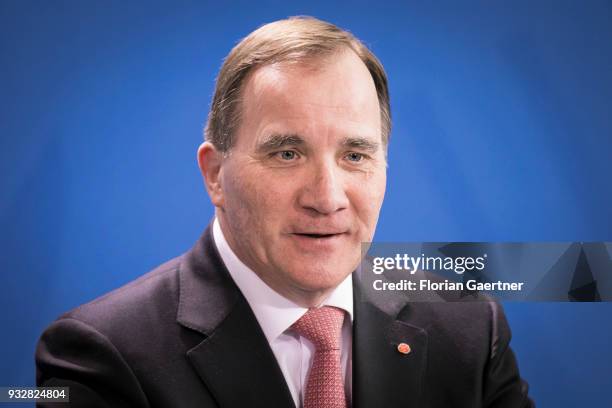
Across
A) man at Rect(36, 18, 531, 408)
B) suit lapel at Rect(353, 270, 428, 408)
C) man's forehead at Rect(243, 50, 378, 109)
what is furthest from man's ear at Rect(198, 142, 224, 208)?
suit lapel at Rect(353, 270, 428, 408)

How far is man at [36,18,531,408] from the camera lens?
80.8 inches

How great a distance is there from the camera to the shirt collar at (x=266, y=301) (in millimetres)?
2197

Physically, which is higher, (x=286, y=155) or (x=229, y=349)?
(x=286, y=155)

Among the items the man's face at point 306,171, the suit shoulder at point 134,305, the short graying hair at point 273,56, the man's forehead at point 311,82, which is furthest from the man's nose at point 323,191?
the suit shoulder at point 134,305

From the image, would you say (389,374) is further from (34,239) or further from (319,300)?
(34,239)

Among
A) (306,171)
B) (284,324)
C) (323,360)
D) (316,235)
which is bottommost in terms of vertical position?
(323,360)

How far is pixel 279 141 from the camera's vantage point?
81.2 inches

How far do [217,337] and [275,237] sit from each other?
32 cm

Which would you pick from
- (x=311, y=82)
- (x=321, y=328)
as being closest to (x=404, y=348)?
(x=321, y=328)

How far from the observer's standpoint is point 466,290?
8.04ft

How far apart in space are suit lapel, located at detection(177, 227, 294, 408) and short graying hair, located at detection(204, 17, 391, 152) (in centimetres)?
43

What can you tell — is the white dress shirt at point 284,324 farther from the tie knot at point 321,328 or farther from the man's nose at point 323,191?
the man's nose at point 323,191

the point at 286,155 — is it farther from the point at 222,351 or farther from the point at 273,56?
the point at 222,351

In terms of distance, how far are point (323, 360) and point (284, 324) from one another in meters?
0.15
